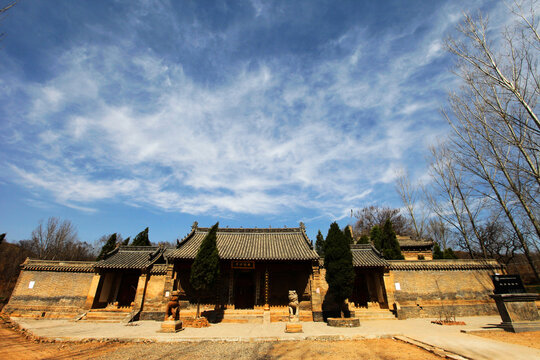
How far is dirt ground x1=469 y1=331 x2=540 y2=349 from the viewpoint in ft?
24.1

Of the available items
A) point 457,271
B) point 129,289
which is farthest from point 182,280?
point 457,271

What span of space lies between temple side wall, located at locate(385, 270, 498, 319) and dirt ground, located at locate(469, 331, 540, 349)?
6703 mm

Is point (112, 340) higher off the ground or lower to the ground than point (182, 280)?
lower

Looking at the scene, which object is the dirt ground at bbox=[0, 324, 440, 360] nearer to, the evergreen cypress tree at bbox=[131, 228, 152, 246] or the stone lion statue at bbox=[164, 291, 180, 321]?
the stone lion statue at bbox=[164, 291, 180, 321]

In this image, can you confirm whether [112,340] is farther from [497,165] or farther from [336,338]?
[497,165]

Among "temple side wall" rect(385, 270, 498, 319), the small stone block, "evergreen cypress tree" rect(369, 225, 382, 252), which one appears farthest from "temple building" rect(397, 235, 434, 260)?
the small stone block

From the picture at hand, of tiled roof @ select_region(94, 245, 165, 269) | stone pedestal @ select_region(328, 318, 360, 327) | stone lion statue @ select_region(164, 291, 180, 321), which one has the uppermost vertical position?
tiled roof @ select_region(94, 245, 165, 269)

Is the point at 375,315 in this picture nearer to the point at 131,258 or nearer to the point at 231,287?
the point at 231,287

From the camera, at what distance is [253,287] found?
1739 cm

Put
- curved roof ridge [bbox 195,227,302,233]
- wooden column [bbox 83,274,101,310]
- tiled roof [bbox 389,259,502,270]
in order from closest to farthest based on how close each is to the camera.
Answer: wooden column [bbox 83,274,101,310]
tiled roof [bbox 389,259,502,270]
curved roof ridge [bbox 195,227,302,233]

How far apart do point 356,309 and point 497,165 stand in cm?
1197

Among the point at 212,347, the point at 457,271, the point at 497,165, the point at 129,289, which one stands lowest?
the point at 212,347

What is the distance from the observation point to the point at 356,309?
51.8ft

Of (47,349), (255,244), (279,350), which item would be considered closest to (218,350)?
(279,350)
